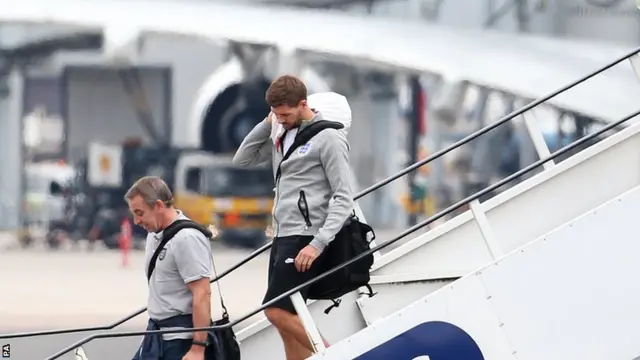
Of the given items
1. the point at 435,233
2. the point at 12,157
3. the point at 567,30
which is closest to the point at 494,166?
the point at 567,30

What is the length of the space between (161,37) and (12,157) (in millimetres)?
19835

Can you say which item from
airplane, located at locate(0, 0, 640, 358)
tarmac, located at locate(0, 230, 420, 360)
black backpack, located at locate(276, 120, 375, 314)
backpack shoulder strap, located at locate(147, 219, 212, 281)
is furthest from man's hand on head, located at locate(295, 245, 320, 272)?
airplane, located at locate(0, 0, 640, 358)

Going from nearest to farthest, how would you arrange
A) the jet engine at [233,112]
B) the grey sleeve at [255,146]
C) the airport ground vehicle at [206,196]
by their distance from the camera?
the grey sleeve at [255,146] < the airport ground vehicle at [206,196] < the jet engine at [233,112]

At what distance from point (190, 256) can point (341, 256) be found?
2.33ft

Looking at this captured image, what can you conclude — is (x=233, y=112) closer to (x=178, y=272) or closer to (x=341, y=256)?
(x=178, y=272)

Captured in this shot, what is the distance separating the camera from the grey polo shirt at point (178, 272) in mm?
7117

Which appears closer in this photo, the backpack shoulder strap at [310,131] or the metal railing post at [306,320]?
the metal railing post at [306,320]

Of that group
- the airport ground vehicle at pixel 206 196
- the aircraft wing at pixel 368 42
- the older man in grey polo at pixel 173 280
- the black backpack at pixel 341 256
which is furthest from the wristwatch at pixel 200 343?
the airport ground vehicle at pixel 206 196

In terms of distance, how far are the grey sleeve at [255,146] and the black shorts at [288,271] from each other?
2.26ft

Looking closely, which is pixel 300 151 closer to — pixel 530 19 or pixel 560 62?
pixel 560 62

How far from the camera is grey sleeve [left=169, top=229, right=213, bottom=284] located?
7.11 metres

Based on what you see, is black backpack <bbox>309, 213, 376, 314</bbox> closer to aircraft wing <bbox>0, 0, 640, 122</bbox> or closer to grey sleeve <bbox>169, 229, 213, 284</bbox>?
grey sleeve <bbox>169, 229, 213, 284</bbox>

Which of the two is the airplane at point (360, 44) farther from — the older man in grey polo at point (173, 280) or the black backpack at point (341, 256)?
the older man in grey polo at point (173, 280)

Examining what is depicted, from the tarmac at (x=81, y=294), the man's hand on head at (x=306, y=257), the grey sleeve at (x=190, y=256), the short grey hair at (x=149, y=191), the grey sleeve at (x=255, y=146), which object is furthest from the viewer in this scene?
the tarmac at (x=81, y=294)
